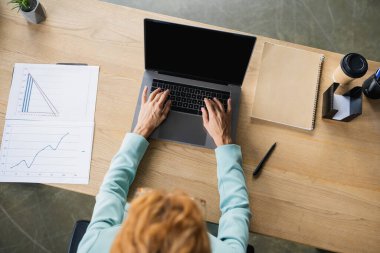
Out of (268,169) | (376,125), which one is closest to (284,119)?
(268,169)

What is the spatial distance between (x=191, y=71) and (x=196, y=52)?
0.10 metres

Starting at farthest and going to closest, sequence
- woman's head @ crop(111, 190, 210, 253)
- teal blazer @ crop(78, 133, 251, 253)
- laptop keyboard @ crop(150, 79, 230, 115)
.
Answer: laptop keyboard @ crop(150, 79, 230, 115) → teal blazer @ crop(78, 133, 251, 253) → woman's head @ crop(111, 190, 210, 253)

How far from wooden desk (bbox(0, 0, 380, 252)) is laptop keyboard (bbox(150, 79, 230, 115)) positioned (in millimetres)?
92

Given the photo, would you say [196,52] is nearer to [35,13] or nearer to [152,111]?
[152,111]

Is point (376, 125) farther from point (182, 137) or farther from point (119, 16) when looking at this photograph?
point (119, 16)

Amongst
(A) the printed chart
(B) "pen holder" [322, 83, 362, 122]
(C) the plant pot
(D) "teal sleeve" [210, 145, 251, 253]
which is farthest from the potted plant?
(B) "pen holder" [322, 83, 362, 122]

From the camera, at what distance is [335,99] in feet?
3.85

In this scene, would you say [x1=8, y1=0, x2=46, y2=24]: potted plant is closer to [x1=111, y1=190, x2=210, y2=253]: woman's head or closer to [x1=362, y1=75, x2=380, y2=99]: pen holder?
[x1=111, y1=190, x2=210, y2=253]: woman's head

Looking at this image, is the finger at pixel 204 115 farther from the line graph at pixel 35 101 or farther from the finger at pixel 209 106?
the line graph at pixel 35 101

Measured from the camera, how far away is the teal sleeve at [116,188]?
0.95 m

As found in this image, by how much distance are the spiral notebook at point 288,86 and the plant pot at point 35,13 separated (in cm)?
84

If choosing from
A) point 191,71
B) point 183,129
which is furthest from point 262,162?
point 191,71

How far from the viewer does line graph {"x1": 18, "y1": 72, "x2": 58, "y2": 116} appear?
1132mm

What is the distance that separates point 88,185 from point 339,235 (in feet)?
2.73
